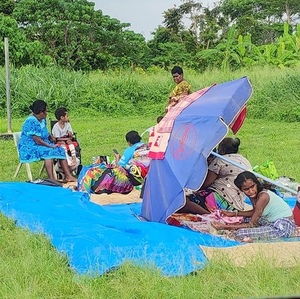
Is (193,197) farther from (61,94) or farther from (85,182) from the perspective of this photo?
(61,94)

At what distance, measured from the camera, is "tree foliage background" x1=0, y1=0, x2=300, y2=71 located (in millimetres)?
22141

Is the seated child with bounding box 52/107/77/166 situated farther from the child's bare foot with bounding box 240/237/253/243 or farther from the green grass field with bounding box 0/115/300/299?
the child's bare foot with bounding box 240/237/253/243

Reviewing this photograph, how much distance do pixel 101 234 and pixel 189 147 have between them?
3.78 feet

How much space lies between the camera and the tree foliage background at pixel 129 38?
22141mm

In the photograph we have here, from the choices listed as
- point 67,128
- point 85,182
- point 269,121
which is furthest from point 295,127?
point 85,182

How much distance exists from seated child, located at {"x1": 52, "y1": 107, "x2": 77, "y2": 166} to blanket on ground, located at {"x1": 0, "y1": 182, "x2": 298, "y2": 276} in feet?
5.29

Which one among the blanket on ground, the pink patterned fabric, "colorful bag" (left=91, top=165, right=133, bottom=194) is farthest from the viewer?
"colorful bag" (left=91, top=165, right=133, bottom=194)

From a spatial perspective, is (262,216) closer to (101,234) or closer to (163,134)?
(163,134)

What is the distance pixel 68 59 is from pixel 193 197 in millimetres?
22650

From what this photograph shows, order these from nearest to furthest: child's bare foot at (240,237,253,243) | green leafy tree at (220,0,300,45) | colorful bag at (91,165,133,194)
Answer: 1. child's bare foot at (240,237,253,243)
2. colorful bag at (91,165,133,194)
3. green leafy tree at (220,0,300,45)

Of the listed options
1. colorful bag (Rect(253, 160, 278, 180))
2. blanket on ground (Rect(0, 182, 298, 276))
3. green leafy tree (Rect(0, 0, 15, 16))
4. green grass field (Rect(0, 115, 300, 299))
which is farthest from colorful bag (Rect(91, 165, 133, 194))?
green leafy tree (Rect(0, 0, 15, 16))

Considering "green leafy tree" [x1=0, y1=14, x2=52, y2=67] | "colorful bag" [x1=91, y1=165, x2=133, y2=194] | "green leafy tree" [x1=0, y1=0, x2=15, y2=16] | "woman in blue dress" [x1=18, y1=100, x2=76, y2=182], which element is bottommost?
"colorful bag" [x1=91, y1=165, x2=133, y2=194]

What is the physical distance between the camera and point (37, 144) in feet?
27.6

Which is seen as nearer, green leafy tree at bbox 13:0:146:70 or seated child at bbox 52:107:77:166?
seated child at bbox 52:107:77:166
